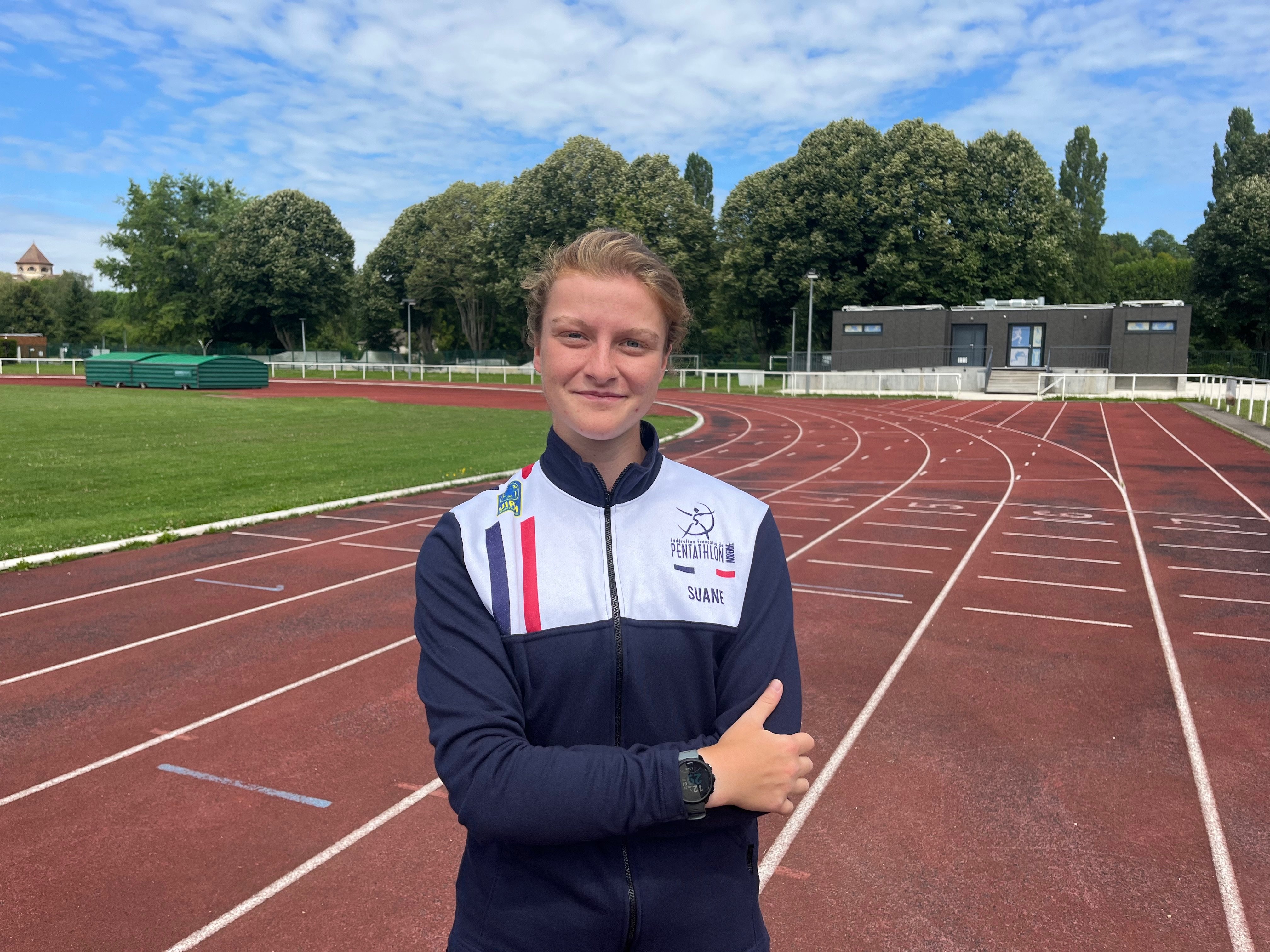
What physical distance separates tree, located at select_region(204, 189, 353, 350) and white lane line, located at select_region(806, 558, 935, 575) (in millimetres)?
63198

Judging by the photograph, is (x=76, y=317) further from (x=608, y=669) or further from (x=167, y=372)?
(x=608, y=669)

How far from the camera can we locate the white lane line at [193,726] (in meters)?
4.77

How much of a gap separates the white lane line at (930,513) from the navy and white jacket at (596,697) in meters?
12.3

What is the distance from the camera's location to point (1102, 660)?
7.07 m

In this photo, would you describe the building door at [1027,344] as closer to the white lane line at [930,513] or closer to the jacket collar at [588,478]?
the white lane line at [930,513]

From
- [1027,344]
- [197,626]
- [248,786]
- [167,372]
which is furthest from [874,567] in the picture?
[167,372]

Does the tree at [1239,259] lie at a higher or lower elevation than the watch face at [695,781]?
higher

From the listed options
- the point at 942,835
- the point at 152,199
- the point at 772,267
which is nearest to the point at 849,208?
the point at 772,267

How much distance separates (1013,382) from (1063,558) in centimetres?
3817

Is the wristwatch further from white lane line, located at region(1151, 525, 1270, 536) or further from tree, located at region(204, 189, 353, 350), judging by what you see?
tree, located at region(204, 189, 353, 350)

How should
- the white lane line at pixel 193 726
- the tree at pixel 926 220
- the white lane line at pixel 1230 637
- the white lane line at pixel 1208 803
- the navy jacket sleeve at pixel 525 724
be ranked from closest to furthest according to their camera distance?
the navy jacket sleeve at pixel 525 724 → the white lane line at pixel 1208 803 → the white lane line at pixel 193 726 → the white lane line at pixel 1230 637 → the tree at pixel 926 220

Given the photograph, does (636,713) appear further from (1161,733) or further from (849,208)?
(849,208)

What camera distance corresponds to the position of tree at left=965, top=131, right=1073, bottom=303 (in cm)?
5088

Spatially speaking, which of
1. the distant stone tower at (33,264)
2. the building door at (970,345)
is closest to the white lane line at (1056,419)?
the building door at (970,345)
